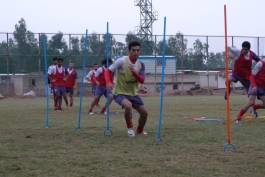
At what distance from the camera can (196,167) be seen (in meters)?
6.10

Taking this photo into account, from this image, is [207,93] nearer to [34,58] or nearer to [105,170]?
[34,58]

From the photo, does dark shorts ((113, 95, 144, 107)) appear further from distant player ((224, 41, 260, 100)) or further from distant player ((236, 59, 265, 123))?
distant player ((224, 41, 260, 100))

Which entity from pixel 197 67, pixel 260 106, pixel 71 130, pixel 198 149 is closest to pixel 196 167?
pixel 198 149

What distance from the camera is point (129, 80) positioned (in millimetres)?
9297

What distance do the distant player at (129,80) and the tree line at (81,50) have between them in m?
28.6

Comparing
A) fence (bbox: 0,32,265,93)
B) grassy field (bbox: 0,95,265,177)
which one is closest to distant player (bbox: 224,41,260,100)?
grassy field (bbox: 0,95,265,177)

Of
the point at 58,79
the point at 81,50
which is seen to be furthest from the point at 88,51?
the point at 58,79

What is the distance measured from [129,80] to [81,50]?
102 ft

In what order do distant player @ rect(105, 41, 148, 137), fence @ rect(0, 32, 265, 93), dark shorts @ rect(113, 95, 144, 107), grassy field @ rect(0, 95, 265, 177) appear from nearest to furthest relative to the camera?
grassy field @ rect(0, 95, 265, 177), distant player @ rect(105, 41, 148, 137), dark shorts @ rect(113, 95, 144, 107), fence @ rect(0, 32, 265, 93)

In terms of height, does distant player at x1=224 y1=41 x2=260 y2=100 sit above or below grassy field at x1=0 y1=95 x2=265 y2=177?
above

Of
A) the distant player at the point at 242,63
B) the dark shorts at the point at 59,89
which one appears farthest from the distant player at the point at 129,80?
the dark shorts at the point at 59,89

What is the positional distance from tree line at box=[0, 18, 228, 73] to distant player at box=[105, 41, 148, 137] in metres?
28.6

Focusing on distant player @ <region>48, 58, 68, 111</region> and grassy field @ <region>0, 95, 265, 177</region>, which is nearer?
grassy field @ <region>0, 95, 265, 177</region>

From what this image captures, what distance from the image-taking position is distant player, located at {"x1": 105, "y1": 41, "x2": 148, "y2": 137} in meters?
9.10
